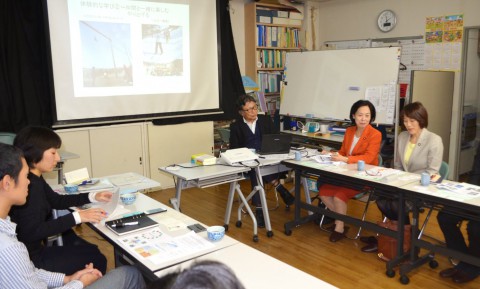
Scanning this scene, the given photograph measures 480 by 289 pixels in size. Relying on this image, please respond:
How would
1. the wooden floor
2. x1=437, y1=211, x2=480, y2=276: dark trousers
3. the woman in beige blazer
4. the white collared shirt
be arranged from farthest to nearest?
the white collared shirt, the woman in beige blazer, the wooden floor, x1=437, y1=211, x2=480, y2=276: dark trousers

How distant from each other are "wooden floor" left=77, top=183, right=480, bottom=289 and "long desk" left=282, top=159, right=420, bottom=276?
0.15 metres

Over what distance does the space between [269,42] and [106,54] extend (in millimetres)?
2651

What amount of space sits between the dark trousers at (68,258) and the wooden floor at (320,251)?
102 centimetres

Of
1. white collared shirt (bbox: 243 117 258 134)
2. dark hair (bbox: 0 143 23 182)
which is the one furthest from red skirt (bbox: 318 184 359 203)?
dark hair (bbox: 0 143 23 182)

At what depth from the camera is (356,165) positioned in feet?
12.1

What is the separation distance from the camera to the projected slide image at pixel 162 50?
5344 millimetres

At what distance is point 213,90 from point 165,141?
3.48ft

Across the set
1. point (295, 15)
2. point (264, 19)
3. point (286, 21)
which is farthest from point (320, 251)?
point (295, 15)

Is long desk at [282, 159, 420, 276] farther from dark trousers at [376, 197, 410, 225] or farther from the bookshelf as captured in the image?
the bookshelf

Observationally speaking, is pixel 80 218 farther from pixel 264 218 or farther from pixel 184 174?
pixel 264 218

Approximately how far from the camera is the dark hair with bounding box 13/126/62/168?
2342 millimetres

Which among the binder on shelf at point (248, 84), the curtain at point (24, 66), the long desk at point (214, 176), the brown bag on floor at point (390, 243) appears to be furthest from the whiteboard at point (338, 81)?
the curtain at point (24, 66)

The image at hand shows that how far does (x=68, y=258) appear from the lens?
2312mm

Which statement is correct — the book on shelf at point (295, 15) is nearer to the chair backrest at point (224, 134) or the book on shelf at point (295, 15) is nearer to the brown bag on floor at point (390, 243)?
the chair backrest at point (224, 134)
